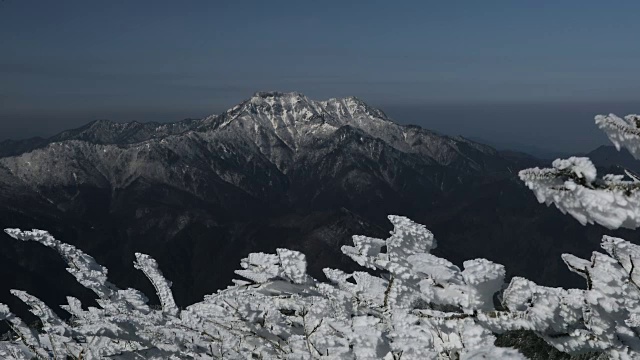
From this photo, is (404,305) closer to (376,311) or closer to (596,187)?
(376,311)

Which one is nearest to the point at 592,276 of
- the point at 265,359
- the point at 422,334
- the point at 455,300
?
the point at 455,300

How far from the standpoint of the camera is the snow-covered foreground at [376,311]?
5.05 metres

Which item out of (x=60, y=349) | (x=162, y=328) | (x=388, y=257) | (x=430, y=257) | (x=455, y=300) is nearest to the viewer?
(x=455, y=300)

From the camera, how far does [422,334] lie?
594 cm

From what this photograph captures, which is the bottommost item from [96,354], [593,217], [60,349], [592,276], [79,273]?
[60,349]

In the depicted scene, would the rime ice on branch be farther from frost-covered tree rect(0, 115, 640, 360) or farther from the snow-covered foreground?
the snow-covered foreground

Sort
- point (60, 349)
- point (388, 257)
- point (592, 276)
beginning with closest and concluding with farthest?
point (592, 276) → point (388, 257) → point (60, 349)

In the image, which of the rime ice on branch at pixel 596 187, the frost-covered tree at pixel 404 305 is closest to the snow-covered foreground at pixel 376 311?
the frost-covered tree at pixel 404 305

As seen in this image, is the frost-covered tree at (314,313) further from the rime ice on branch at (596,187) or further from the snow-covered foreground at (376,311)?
the rime ice on branch at (596,187)

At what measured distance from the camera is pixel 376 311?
8031 millimetres

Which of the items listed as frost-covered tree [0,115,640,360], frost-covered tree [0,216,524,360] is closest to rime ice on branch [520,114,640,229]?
frost-covered tree [0,115,640,360]

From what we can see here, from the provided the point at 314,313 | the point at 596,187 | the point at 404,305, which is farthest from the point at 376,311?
the point at 596,187

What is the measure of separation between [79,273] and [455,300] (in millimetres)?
5366

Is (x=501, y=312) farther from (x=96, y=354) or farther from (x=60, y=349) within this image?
A: (x=60, y=349)
